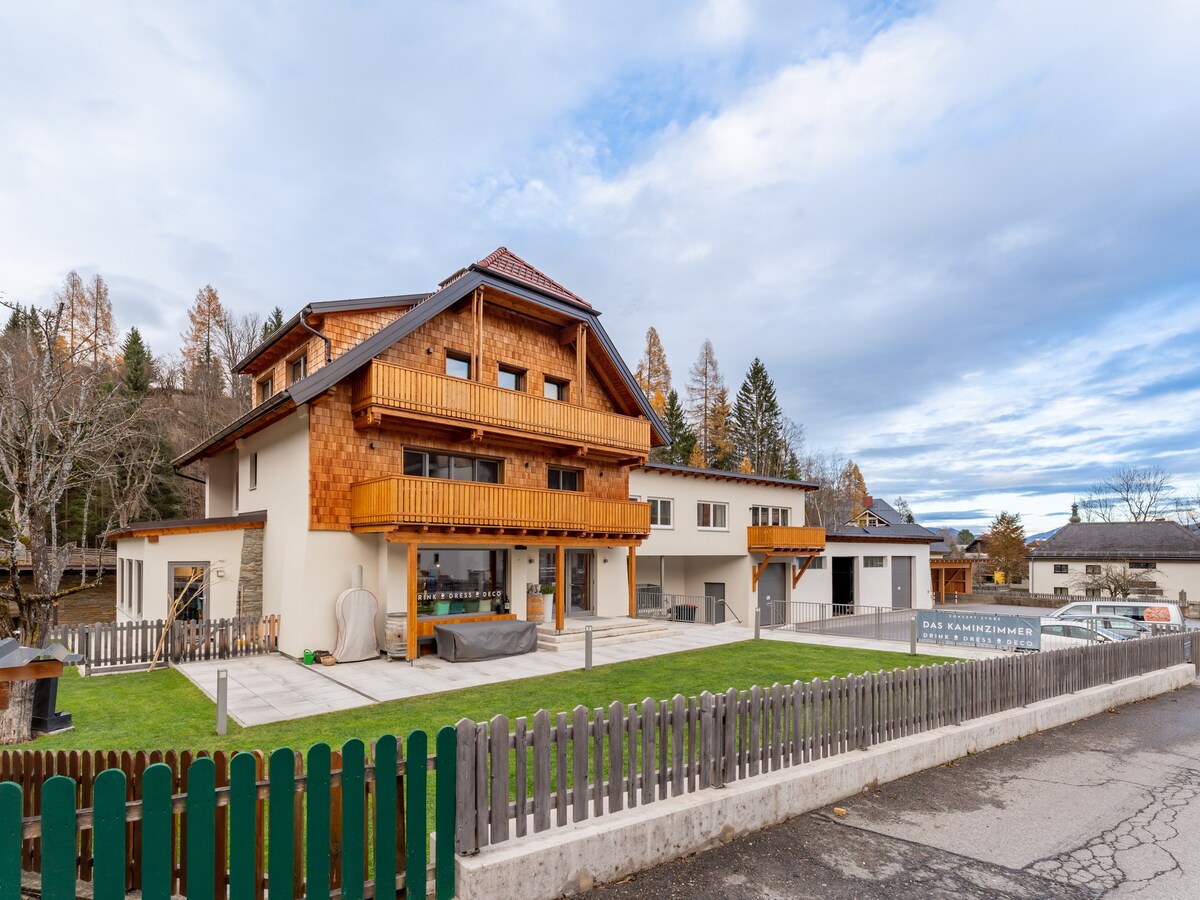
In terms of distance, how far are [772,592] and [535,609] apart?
15278 millimetres

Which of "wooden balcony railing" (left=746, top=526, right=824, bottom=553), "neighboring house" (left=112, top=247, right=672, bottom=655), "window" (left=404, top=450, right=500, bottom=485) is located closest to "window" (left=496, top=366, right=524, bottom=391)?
"neighboring house" (left=112, top=247, right=672, bottom=655)

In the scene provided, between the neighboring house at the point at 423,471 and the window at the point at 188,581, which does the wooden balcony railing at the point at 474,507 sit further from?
the window at the point at 188,581

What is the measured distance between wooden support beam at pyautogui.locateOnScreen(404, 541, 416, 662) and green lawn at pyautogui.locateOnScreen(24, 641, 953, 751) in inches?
150

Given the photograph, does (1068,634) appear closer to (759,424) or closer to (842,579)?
(842,579)

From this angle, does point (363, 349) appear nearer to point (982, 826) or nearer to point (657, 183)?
point (657, 183)

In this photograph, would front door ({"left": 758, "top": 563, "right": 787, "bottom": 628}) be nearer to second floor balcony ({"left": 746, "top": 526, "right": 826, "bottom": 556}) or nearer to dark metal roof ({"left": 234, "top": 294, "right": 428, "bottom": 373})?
second floor balcony ({"left": 746, "top": 526, "right": 826, "bottom": 556})

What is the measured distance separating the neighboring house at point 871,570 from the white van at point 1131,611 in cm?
1223

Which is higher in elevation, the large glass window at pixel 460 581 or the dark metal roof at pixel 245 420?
the dark metal roof at pixel 245 420

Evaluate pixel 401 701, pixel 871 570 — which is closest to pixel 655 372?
pixel 871 570

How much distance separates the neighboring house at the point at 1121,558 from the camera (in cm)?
3928

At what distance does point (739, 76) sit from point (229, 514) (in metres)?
22.2

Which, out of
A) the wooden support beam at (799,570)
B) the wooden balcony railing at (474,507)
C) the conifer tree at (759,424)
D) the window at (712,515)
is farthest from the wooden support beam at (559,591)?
the conifer tree at (759,424)

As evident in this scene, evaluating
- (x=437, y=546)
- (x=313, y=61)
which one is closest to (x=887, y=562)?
(x=437, y=546)

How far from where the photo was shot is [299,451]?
16.3m
